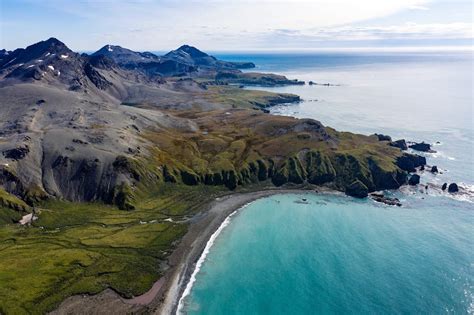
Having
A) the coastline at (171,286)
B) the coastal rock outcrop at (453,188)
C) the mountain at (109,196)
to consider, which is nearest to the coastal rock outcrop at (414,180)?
the mountain at (109,196)

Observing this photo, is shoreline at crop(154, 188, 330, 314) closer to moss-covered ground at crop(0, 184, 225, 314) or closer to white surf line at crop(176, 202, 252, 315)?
white surf line at crop(176, 202, 252, 315)

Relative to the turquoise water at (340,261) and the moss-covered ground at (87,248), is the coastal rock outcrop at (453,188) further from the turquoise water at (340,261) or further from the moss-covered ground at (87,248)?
the moss-covered ground at (87,248)

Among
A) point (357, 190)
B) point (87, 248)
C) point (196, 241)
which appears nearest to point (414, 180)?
point (357, 190)

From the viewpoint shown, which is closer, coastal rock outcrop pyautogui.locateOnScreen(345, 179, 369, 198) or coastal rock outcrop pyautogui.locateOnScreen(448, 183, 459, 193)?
coastal rock outcrop pyautogui.locateOnScreen(345, 179, 369, 198)

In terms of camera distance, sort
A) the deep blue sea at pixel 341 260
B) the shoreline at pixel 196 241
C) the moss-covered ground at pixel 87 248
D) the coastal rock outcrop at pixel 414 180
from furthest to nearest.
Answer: the coastal rock outcrop at pixel 414 180 → the shoreline at pixel 196 241 → the moss-covered ground at pixel 87 248 → the deep blue sea at pixel 341 260

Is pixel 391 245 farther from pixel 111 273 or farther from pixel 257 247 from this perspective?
pixel 111 273

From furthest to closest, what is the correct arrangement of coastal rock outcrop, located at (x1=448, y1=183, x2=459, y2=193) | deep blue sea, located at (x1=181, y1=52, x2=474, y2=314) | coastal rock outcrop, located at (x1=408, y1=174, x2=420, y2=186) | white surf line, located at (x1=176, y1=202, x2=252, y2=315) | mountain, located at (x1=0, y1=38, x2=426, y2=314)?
coastal rock outcrop, located at (x1=408, y1=174, x2=420, y2=186) → coastal rock outcrop, located at (x1=448, y1=183, x2=459, y2=193) → mountain, located at (x1=0, y1=38, x2=426, y2=314) → white surf line, located at (x1=176, y1=202, x2=252, y2=315) → deep blue sea, located at (x1=181, y1=52, x2=474, y2=314)

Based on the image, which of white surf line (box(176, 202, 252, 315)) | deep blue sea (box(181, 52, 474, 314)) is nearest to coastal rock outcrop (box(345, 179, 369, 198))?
deep blue sea (box(181, 52, 474, 314))
